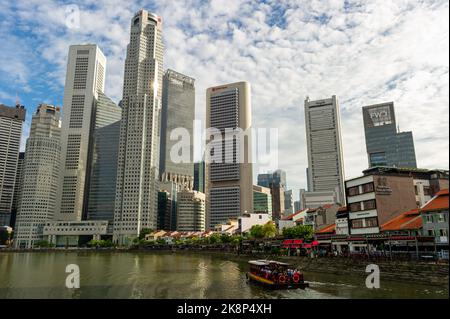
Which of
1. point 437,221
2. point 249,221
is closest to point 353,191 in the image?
point 437,221

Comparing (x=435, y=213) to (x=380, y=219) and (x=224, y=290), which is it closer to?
(x=380, y=219)

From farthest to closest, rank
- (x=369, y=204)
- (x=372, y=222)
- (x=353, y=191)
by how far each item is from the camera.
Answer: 1. (x=353, y=191)
2. (x=369, y=204)
3. (x=372, y=222)

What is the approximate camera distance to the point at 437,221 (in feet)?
162

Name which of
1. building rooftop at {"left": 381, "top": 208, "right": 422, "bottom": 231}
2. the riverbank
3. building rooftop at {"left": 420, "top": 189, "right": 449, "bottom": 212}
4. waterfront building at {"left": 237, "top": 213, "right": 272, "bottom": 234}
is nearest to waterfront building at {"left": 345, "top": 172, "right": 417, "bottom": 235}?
building rooftop at {"left": 381, "top": 208, "right": 422, "bottom": 231}

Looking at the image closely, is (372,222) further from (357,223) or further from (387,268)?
(387,268)

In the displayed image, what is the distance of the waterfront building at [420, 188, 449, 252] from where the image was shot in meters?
47.5

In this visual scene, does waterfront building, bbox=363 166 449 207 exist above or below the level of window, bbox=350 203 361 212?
above

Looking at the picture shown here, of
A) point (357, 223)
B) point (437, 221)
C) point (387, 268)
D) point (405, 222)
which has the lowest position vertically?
point (387, 268)

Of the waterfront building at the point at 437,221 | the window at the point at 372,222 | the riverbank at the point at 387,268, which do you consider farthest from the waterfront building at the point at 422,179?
the riverbank at the point at 387,268

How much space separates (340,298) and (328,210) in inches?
2438

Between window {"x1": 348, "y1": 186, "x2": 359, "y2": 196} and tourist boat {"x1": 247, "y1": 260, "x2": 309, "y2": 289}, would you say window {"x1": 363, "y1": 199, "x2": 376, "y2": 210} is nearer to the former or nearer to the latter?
window {"x1": 348, "y1": 186, "x2": 359, "y2": 196}

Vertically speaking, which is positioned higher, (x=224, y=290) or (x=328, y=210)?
(x=328, y=210)
